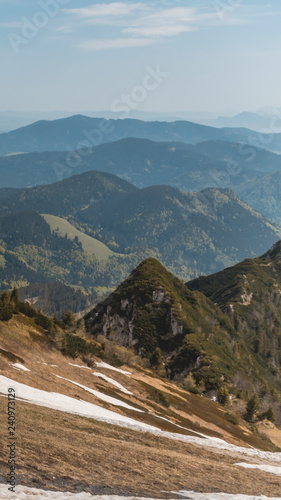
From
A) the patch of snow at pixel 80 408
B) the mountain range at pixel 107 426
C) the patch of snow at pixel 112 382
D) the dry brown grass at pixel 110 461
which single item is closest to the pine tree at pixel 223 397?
the mountain range at pixel 107 426

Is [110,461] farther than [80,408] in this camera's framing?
No

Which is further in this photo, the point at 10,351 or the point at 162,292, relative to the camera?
the point at 162,292

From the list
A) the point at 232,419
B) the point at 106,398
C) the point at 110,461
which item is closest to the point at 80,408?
the point at 106,398

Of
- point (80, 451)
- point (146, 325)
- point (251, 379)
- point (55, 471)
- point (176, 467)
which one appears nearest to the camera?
point (55, 471)

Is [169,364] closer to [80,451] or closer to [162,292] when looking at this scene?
[162,292]

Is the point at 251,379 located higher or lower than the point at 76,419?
lower

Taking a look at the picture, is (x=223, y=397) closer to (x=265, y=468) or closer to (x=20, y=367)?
(x=265, y=468)

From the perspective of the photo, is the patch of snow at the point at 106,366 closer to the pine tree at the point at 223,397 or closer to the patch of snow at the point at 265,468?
the pine tree at the point at 223,397

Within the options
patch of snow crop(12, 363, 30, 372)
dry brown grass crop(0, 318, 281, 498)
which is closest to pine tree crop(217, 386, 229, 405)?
dry brown grass crop(0, 318, 281, 498)

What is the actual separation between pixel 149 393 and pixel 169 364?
52616 millimetres

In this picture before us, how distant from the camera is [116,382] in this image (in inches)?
2933

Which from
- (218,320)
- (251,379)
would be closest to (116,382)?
(251,379)

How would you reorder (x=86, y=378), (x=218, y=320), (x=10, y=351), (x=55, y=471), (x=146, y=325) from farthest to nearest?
(x=218, y=320) < (x=146, y=325) < (x=86, y=378) < (x=10, y=351) < (x=55, y=471)

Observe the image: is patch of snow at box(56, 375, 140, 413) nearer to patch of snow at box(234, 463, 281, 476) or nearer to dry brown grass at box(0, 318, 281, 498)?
dry brown grass at box(0, 318, 281, 498)
